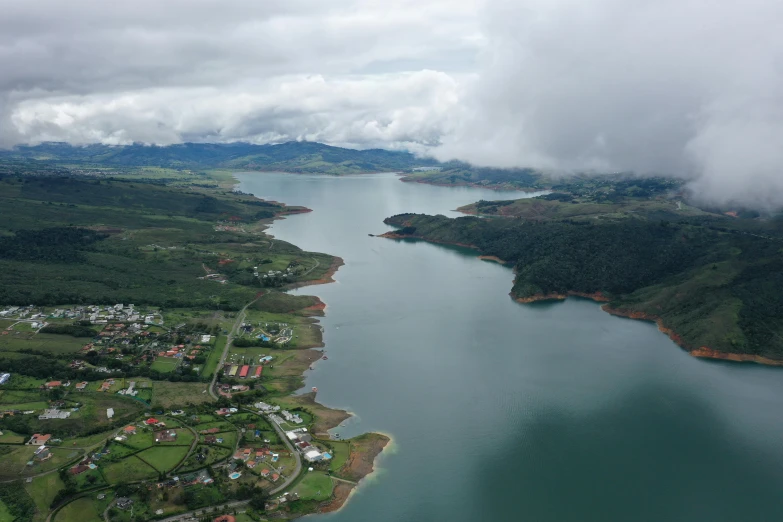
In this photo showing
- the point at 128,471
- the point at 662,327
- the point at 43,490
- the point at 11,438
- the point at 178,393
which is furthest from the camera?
the point at 662,327

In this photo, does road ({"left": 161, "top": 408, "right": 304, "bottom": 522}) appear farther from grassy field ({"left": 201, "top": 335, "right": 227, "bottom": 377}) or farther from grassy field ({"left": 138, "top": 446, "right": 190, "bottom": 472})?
grassy field ({"left": 201, "top": 335, "right": 227, "bottom": 377})

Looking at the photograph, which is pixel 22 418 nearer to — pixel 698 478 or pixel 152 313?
pixel 152 313

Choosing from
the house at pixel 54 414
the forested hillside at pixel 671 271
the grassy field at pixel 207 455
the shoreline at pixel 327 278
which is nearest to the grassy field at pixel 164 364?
the house at pixel 54 414

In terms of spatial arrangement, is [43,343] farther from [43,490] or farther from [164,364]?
[43,490]

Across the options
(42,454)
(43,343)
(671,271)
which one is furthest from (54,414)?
(671,271)

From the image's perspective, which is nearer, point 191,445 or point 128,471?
point 128,471

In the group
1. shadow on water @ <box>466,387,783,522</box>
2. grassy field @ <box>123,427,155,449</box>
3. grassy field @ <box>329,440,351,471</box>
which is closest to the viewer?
shadow on water @ <box>466,387,783,522</box>

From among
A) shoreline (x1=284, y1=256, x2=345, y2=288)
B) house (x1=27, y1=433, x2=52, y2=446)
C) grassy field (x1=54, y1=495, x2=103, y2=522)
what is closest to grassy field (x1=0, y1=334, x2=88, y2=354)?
house (x1=27, y1=433, x2=52, y2=446)
